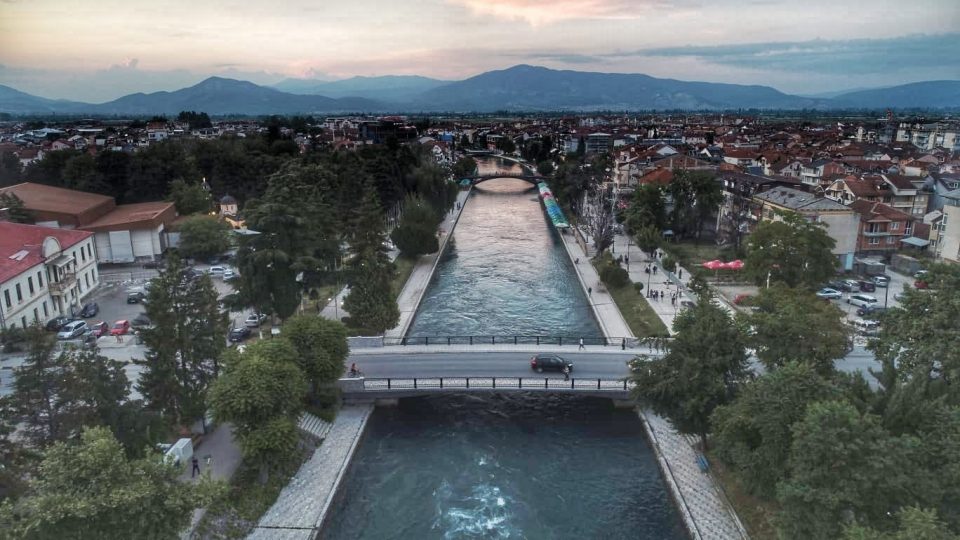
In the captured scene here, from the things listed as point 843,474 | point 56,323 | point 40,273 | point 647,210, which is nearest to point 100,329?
point 56,323

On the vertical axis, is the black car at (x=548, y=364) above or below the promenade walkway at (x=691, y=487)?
above

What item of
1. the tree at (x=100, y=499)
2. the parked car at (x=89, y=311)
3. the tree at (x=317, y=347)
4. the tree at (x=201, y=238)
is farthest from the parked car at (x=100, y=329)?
the tree at (x=100, y=499)

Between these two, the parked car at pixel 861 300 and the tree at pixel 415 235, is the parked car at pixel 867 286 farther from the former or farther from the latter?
the tree at pixel 415 235

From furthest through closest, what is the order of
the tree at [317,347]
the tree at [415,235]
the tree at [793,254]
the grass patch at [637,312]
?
the tree at [415,235] < the tree at [793,254] < the grass patch at [637,312] < the tree at [317,347]

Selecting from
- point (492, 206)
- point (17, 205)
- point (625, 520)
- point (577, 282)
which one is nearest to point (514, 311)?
point (577, 282)

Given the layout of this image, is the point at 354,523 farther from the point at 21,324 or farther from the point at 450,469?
the point at 21,324

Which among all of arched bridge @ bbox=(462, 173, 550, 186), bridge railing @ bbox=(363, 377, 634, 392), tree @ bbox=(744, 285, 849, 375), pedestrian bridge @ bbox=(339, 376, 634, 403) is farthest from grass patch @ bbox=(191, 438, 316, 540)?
arched bridge @ bbox=(462, 173, 550, 186)

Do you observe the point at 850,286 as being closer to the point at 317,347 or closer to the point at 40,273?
the point at 317,347
